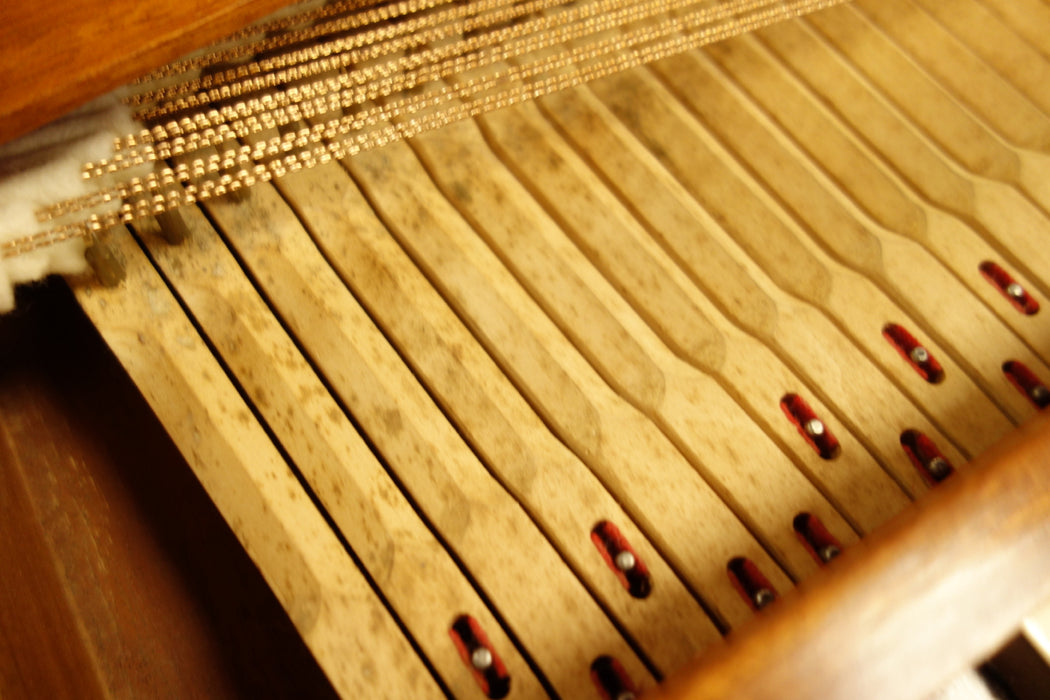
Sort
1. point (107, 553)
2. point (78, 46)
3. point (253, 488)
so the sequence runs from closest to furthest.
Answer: point (78, 46) → point (253, 488) → point (107, 553)

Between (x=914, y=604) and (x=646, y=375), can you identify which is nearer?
(x=914, y=604)

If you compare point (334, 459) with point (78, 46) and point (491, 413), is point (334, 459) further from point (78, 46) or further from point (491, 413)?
point (78, 46)

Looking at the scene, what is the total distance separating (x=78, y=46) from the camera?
84cm

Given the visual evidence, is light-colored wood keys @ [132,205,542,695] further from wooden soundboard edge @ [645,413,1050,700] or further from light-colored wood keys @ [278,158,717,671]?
wooden soundboard edge @ [645,413,1050,700]

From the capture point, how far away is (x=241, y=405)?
1.04 metres

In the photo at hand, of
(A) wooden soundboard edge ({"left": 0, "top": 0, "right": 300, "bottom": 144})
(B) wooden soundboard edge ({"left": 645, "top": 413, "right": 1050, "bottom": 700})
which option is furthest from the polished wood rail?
(A) wooden soundboard edge ({"left": 0, "top": 0, "right": 300, "bottom": 144})

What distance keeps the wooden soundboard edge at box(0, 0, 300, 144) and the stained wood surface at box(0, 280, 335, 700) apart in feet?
1.17

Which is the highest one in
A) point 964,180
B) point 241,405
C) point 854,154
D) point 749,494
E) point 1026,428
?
point 241,405

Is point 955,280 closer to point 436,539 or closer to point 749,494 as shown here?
point 749,494

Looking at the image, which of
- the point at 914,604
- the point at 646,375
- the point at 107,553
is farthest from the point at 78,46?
the point at 914,604

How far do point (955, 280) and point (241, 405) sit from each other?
1014 mm

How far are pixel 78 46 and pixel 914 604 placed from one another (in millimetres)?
1009

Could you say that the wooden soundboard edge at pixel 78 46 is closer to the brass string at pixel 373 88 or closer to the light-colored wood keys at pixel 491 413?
the brass string at pixel 373 88

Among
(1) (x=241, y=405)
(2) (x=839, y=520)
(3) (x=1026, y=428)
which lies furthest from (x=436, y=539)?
(3) (x=1026, y=428)
